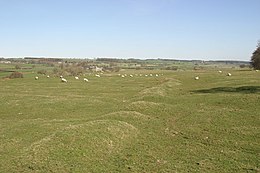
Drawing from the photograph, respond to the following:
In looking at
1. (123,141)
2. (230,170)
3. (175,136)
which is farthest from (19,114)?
(230,170)

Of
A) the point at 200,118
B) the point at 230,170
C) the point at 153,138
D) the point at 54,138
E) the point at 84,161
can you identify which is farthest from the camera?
the point at 200,118

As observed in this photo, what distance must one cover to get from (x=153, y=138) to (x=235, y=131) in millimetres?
6070

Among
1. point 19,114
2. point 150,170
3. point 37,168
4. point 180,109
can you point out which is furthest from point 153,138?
point 19,114

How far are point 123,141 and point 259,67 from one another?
8721cm

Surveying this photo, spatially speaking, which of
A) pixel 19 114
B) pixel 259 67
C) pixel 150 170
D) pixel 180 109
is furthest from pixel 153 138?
pixel 259 67

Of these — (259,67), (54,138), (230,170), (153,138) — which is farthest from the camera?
(259,67)

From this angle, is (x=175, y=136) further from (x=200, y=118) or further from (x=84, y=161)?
(x=84, y=161)

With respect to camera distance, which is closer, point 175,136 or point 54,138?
point 54,138

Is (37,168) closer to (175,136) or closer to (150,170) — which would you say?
(150,170)

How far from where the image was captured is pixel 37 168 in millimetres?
13594

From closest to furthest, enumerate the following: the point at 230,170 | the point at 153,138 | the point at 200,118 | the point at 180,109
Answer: the point at 230,170, the point at 153,138, the point at 200,118, the point at 180,109

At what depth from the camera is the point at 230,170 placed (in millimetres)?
13484

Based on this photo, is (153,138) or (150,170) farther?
(153,138)

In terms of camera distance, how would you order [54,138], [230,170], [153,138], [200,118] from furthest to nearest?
1. [200,118]
2. [153,138]
3. [54,138]
4. [230,170]
